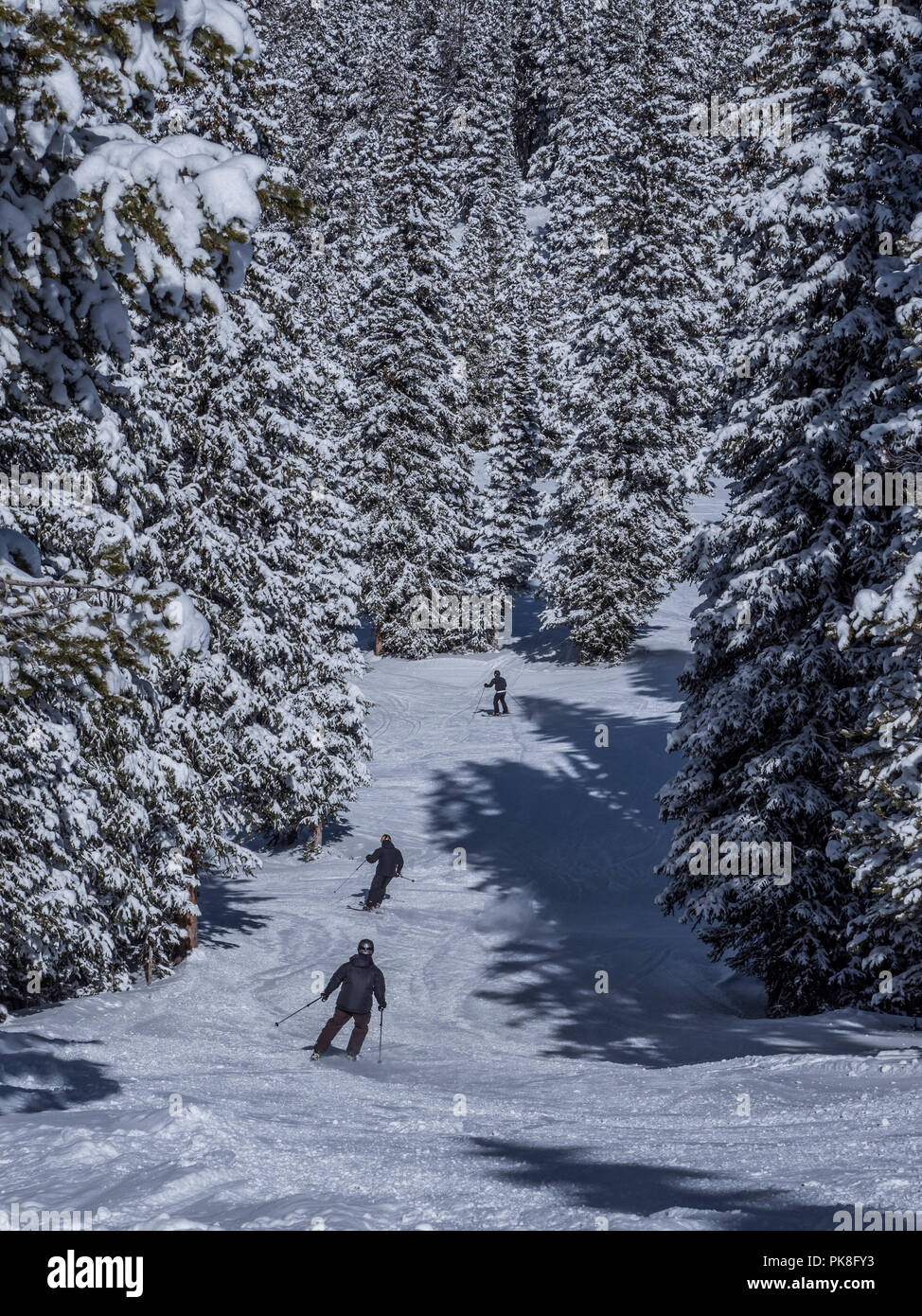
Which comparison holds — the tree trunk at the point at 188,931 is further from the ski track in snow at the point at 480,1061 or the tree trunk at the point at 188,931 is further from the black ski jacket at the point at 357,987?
the black ski jacket at the point at 357,987

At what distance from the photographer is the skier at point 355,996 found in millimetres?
13578

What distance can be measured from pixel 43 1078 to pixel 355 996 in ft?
12.6

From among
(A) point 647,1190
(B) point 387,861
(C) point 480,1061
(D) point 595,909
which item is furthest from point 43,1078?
(D) point 595,909

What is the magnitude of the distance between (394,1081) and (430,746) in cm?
2071

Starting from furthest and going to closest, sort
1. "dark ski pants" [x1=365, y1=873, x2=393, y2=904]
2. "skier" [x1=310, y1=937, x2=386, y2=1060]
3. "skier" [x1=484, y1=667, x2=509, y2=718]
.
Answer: "skier" [x1=484, y1=667, x2=509, y2=718], "dark ski pants" [x1=365, y1=873, x2=393, y2=904], "skier" [x1=310, y1=937, x2=386, y2=1060]

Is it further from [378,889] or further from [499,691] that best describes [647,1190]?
[499,691]

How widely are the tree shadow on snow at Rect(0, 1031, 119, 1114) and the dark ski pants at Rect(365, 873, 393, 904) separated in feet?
31.5

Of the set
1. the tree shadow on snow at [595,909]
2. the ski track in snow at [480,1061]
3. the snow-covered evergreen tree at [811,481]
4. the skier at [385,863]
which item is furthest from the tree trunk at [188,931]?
the snow-covered evergreen tree at [811,481]

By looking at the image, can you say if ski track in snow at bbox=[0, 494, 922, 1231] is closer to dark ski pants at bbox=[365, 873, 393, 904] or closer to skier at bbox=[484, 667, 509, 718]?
dark ski pants at bbox=[365, 873, 393, 904]

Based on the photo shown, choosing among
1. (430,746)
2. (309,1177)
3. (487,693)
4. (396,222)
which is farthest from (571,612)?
(309,1177)

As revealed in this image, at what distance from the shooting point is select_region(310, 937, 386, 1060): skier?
13578mm

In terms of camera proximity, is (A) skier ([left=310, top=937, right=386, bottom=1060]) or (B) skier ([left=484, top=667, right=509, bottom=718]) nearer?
(A) skier ([left=310, top=937, right=386, bottom=1060])

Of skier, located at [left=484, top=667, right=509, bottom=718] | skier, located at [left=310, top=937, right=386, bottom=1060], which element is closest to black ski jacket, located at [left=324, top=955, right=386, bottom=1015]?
skier, located at [left=310, top=937, right=386, bottom=1060]

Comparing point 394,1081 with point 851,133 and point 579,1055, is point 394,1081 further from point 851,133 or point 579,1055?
point 851,133
